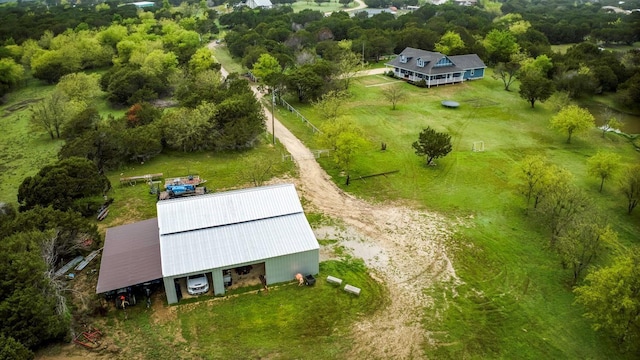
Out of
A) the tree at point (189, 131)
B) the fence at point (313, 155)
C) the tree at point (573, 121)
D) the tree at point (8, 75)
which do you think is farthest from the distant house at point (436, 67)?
the tree at point (8, 75)

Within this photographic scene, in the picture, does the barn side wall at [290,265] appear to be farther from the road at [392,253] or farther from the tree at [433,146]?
the tree at [433,146]

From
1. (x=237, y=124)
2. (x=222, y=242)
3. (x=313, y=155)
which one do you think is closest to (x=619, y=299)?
(x=222, y=242)

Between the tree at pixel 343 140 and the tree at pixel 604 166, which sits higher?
the tree at pixel 343 140

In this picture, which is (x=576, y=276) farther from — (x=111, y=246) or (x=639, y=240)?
(x=111, y=246)

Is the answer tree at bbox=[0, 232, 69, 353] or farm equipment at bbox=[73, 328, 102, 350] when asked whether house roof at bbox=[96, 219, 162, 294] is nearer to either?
farm equipment at bbox=[73, 328, 102, 350]

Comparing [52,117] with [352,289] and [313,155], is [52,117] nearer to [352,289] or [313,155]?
[313,155]

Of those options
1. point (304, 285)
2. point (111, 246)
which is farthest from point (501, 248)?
point (111, 246)

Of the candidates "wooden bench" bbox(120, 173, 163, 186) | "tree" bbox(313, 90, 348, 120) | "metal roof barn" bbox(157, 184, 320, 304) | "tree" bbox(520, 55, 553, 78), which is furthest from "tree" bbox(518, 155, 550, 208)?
"tree" bbox(520, 55, 553, 78)
